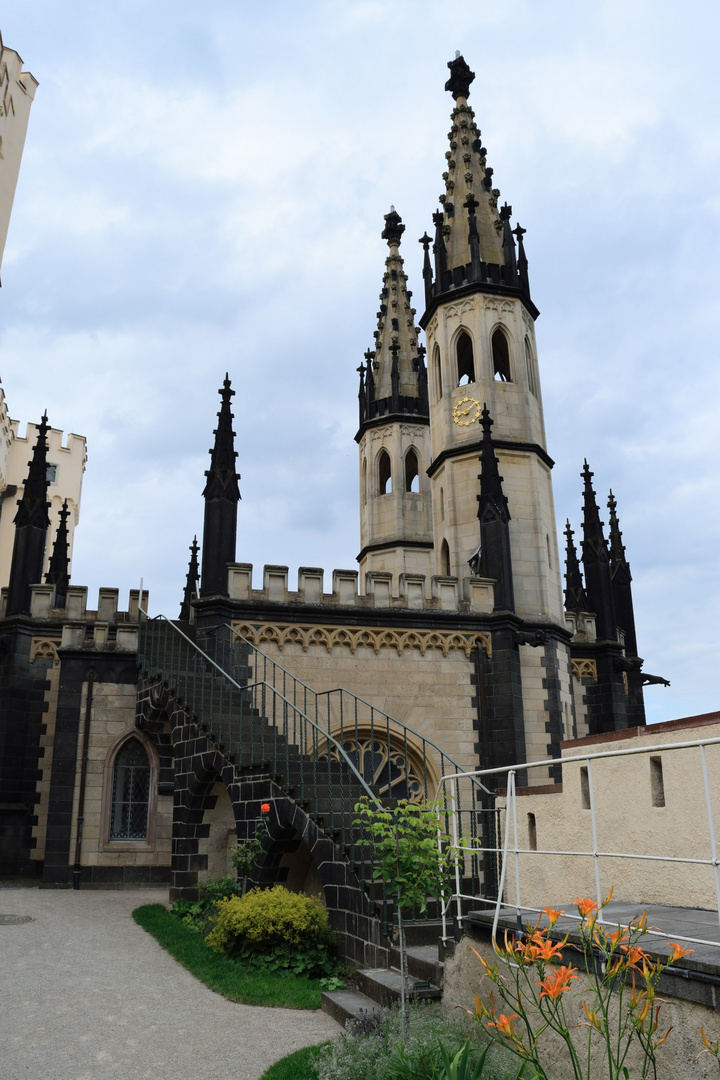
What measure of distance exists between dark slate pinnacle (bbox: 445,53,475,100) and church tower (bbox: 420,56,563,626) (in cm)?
274

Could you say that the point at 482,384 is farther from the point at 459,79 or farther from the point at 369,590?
the point at 459,79

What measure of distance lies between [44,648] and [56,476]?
23.8 metres

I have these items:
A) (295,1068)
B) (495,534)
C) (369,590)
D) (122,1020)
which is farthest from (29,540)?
(295,1068)

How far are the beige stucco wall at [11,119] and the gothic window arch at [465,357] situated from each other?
16365 mm

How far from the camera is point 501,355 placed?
893 inches

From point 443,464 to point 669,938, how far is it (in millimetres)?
17722

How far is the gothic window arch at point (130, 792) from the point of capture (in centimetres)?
1772

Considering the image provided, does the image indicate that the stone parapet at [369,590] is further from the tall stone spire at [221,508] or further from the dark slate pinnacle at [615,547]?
the dark slate pinnacle at [615,547]

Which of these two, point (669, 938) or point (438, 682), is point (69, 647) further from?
point (669, 938)

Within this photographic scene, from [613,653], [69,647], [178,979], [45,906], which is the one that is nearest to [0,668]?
[69,647]

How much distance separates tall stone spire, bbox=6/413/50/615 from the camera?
18094mm

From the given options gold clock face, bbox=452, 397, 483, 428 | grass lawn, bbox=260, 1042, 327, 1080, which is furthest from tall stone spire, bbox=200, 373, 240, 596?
grass lawn, bbox=260, 1042, 327, 1080

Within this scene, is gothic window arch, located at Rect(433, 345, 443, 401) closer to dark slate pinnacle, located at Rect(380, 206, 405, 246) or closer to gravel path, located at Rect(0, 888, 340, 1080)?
dark slate pinnacle, located at Rect(380, 206, 405, 246)

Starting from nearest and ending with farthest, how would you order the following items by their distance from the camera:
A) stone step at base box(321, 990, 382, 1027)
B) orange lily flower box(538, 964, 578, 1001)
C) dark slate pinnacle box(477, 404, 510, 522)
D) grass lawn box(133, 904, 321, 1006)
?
orange lily flower box(538, 964, 578, 1001) < stone step at base box(321, 990, 382, 1027) < grass lawn box(133, 904, 321, 1006) < dark slate pinnacle box(477, 404, 510, 522)
